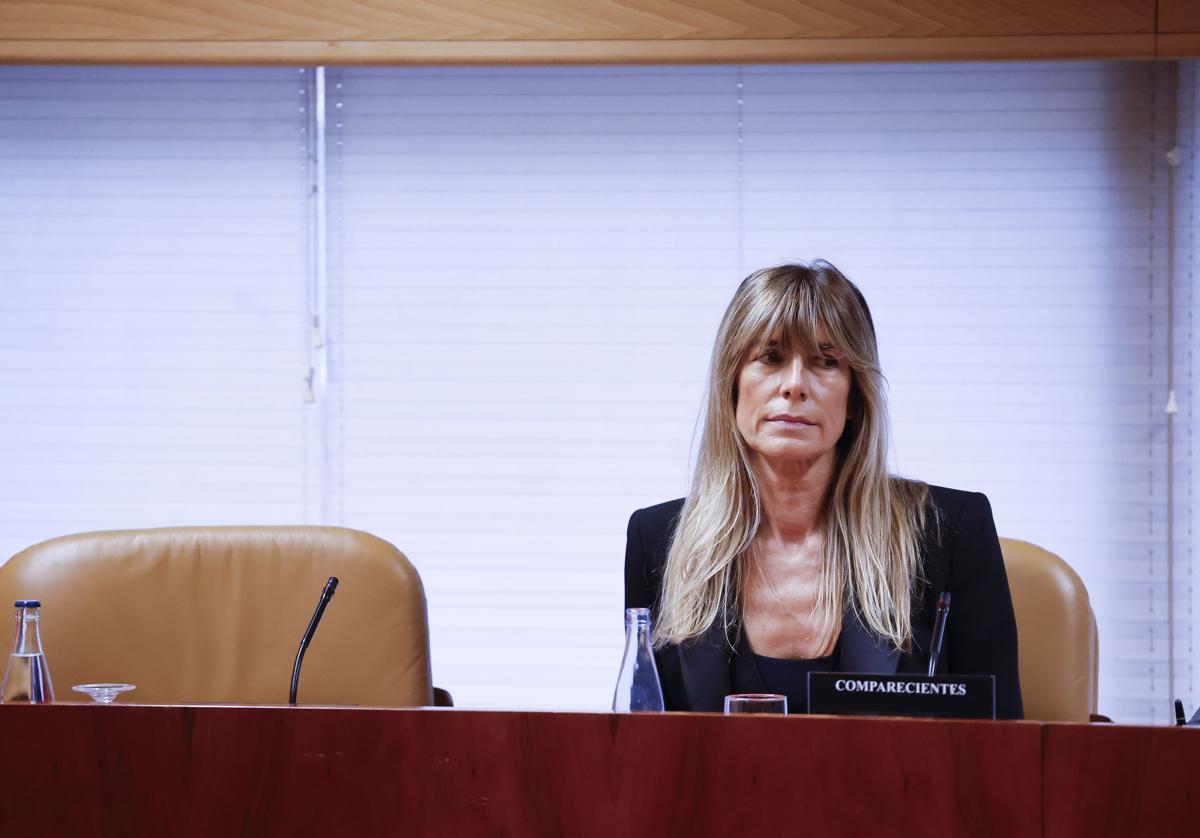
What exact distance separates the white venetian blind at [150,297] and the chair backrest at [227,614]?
89 centimetres

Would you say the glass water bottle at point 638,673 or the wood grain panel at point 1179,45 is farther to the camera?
the wood grain panel at point 1179,45

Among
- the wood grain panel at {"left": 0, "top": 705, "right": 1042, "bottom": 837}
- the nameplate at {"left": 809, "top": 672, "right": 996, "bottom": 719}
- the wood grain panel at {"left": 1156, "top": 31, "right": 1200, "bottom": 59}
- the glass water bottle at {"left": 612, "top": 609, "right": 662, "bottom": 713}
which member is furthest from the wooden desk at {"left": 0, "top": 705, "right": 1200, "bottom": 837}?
the wood grain panel at {"left": 1156, "top": 31, "right": 1200, "bottom": 59}

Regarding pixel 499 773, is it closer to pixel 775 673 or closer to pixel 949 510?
pixel 775 673

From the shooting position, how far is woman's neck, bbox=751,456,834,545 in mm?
1969

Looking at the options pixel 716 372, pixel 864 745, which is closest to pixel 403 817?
pixel 864 745

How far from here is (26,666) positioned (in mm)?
1443

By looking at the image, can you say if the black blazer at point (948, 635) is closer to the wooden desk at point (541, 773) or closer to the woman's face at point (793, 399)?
the woman's face at point (793, 399)

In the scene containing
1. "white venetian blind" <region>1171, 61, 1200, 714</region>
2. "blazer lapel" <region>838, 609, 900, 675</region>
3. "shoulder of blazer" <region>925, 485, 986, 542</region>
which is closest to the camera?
"blazer lapel" <region>838, 609, 900, 675</region>

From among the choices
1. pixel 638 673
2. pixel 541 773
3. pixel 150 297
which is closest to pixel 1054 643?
pixel 638 673

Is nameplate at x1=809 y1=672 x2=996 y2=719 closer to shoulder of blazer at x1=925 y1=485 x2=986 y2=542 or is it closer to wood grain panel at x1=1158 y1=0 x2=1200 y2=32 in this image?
shoulder of blazer at x1=925 y1=485 x2=986 y2=542

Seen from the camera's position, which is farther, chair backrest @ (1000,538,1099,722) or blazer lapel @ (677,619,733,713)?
chair backrest @ (1000,538,1099,722)

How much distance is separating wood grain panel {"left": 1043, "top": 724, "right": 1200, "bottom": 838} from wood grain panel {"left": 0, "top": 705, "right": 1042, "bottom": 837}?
2 cm

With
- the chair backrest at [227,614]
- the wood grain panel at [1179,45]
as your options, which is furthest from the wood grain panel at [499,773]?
the wood grain panel at [1179,45]

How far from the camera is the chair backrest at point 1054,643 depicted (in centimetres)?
193
